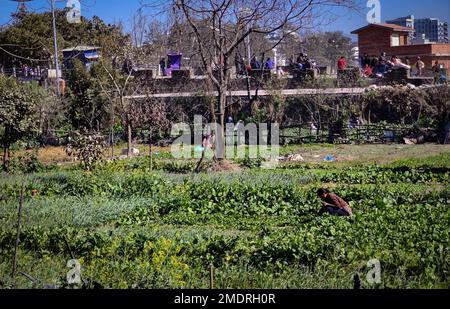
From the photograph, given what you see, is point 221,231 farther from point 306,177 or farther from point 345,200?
point 306,177

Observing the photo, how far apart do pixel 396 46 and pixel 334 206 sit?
86.2ft

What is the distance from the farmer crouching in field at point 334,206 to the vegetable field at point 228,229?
298mm

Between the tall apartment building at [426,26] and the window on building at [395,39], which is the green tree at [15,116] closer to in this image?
the window on building at [395,39]

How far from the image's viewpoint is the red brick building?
33.8 metres

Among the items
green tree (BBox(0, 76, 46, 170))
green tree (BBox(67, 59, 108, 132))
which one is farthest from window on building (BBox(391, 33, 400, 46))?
green tree (BBox(0, 76, 46, 170))

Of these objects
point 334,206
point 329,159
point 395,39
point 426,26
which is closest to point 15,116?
point 329,159

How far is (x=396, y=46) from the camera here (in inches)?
1401

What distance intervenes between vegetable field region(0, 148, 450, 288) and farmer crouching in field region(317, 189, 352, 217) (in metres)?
0.30

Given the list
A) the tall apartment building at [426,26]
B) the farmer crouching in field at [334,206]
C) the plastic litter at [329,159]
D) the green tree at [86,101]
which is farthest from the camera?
the tall apartment building at [426,26]

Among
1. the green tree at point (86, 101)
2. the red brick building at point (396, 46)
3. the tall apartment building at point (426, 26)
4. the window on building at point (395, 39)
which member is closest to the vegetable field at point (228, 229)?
the green tree at point (86, 101)

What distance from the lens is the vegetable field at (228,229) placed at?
764 centimetres

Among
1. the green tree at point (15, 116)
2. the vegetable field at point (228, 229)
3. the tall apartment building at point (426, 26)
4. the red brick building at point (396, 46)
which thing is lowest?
the vegetable field at point (228, 229)

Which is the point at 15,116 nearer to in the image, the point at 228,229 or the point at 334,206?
the point at 228,229
